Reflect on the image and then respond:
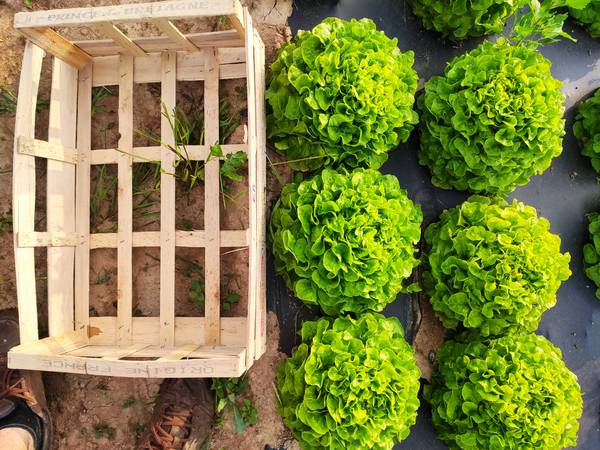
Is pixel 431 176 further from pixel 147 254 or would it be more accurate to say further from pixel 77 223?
pixel 77 223

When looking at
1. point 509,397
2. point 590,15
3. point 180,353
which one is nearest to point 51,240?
point 180,353

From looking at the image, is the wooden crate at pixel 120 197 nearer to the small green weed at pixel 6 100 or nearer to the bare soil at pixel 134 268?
the bare soil at pixel 134 268

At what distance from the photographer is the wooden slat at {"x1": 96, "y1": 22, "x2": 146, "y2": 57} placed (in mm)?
2643

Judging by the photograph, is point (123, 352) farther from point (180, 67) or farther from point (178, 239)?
point (180, 67)

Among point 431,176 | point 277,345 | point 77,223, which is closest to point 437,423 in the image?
point 277,345

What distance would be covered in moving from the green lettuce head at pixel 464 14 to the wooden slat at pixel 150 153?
1575 mm

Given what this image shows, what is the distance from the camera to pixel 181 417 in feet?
10.3

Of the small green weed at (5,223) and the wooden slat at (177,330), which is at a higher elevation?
the small green weed at (5,223)

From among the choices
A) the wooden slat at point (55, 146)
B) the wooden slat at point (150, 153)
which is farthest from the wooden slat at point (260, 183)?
the wooden slat at point (55, 146)

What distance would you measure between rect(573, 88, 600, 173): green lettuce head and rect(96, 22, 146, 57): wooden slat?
319 cm

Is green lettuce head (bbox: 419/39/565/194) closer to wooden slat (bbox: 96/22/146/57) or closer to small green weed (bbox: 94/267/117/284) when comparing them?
wooden slat (bbox: 96/22/146/57)

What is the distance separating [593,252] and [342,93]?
2.29 metres

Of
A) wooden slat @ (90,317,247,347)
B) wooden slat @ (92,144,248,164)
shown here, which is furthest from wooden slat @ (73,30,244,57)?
wooden slat @ (90,317,247,347)

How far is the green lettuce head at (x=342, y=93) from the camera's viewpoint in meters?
2.63
